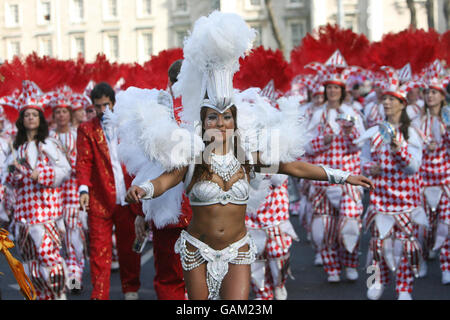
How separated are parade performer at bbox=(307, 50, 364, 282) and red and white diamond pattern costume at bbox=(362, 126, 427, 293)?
822 mm

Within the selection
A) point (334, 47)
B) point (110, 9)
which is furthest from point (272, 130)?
point (110, 9)

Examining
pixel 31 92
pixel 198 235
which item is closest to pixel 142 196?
pixel 198 235

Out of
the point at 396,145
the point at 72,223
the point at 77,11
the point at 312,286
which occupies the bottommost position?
the point at 312,286

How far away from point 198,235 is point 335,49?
527cm

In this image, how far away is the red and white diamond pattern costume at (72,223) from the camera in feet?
25.3

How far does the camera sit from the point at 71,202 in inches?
323

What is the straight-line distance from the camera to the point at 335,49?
9047 mm

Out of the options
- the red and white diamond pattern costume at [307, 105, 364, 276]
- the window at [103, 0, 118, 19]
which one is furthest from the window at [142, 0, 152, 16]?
the red and white diamond pattern costume at [307, 105, 364, 276]

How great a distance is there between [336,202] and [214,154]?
3749 mm

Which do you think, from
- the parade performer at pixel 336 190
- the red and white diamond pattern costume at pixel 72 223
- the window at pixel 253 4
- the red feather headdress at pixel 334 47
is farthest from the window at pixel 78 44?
the parade performer at pixel 336 190

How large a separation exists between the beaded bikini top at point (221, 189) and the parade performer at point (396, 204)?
274cm

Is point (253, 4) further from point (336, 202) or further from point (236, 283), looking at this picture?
point (236, 283)

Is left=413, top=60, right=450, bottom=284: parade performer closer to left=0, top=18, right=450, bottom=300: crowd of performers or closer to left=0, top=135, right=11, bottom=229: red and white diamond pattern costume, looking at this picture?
left=0, top=18, right=450, bottom=300: crowd of performers

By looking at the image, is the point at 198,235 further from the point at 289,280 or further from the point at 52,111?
the point at 52,111
